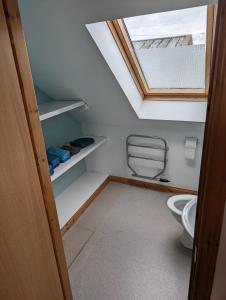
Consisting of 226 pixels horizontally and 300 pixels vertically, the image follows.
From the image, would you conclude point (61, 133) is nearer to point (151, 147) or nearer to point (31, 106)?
point (151, 147)

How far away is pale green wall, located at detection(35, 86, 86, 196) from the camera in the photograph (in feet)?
7.64

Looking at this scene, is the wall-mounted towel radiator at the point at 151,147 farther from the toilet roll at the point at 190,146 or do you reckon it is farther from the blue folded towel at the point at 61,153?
the blue folded towel at the point at 61,153

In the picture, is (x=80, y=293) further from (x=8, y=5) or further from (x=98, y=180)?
(x=8, y=5)

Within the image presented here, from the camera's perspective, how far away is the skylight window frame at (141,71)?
1.59 m

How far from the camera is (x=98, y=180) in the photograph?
2.91 m

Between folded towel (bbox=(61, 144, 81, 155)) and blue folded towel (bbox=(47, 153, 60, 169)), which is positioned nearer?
blue folded towel (bbox=(47, 153, 60, 169))

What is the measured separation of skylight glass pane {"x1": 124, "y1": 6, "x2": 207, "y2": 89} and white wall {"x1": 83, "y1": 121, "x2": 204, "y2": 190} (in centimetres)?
47

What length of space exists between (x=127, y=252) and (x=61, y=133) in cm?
148

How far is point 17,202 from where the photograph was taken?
0.80 m

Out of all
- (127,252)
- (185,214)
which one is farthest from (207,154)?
(127,252)

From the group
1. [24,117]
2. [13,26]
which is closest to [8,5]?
[13,26]

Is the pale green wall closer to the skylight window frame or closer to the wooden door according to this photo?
the skylight window frame

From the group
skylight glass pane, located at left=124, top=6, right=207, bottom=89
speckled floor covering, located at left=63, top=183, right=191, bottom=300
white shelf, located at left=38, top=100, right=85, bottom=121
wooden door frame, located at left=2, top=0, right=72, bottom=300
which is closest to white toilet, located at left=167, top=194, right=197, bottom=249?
speckled floor covering, located at left=63, top=183, right=191, bottom=300

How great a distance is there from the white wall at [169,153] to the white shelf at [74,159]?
14cm
